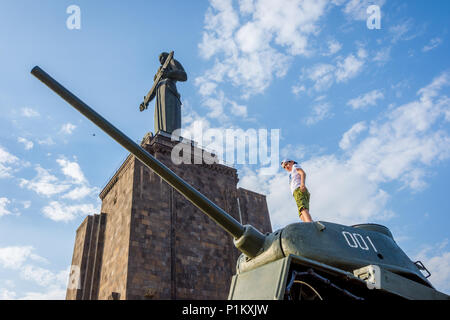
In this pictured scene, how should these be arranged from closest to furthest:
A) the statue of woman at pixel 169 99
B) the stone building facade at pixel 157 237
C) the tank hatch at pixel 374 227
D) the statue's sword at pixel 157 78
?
the tank hatch at pixel 374 227
the stone building facade at pixel 157 237
the statue of woman at pixel 169 99
the statue's sword at pixel 157 78

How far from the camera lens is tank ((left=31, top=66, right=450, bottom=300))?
4.50 metres

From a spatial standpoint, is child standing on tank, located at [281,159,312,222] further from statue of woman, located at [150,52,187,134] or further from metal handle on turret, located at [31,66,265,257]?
statue of woman, located at [150,52,187,134]

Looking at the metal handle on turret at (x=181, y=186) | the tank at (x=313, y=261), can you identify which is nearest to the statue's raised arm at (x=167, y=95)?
the metal handle on turret at (x=181, y=186)

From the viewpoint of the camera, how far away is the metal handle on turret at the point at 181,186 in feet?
18.4

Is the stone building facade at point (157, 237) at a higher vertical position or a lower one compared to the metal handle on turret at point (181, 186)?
higher

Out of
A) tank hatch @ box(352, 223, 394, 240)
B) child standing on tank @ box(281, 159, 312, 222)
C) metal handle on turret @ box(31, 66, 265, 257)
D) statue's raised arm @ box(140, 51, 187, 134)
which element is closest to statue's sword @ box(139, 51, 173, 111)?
statue's raised arm @ box(140, 51, 187, 134)

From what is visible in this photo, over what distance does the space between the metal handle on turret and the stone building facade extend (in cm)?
1016

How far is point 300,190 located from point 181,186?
80.0 inches

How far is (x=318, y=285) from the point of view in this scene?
4809 millimetres

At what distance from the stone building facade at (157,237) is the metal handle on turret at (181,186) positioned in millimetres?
10163

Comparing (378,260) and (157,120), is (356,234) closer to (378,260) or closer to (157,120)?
(378,260)

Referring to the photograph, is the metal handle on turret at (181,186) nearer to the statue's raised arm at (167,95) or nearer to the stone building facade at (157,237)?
the stone building facade at (157,237)

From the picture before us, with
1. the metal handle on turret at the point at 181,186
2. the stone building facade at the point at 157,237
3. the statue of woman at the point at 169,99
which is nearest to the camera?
the metal handle on turret at the point at 181,186
